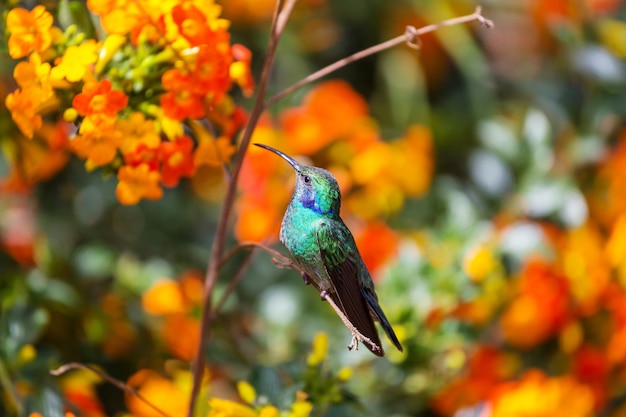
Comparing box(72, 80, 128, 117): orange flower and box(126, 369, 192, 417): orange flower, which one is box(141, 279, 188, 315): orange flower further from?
box(72, 80, 128, 117): orange flower

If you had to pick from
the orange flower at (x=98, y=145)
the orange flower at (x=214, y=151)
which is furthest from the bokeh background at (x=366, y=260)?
the orange flower at (x=98, y=145)

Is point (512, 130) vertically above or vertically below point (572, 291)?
above

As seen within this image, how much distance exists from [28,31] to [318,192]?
0.96 feet

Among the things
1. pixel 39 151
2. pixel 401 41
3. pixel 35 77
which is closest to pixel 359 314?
pixel 401 41

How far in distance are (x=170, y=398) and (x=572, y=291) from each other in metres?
0.62

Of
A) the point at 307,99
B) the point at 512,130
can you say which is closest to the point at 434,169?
the point at 512,130

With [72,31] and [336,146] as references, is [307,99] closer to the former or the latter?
[336,146]

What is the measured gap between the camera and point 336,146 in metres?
1.27

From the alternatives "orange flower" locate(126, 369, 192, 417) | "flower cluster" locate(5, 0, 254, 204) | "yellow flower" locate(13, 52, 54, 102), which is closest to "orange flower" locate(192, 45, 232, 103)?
"flower cluster" locate(5, 0, 254, 204)

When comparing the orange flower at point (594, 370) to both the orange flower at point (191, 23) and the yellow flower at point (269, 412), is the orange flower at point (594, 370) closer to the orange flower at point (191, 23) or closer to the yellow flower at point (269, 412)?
the yellow flower at point (269, 412)

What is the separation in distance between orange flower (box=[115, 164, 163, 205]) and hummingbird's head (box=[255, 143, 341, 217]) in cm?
11

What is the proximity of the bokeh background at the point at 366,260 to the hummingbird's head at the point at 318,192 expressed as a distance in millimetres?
116

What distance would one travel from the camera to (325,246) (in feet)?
2.40

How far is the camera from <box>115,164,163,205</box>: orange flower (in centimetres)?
77
